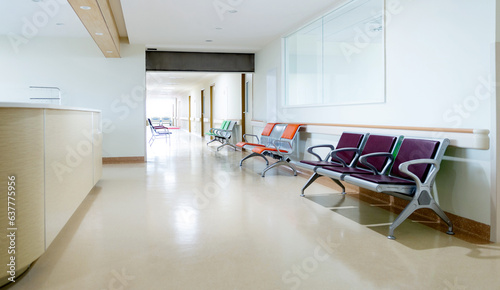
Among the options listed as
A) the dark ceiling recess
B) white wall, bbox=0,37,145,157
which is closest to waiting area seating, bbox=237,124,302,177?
the dark ceiling recess

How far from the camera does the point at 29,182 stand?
87.1 inches

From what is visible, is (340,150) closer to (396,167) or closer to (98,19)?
(396,167)

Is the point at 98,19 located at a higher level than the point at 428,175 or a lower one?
higher

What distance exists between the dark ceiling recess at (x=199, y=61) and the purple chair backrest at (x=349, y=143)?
506 centimetres

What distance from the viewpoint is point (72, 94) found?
7895mm

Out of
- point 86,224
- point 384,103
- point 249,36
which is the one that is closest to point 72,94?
point 249,36

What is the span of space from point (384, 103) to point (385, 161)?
0.86 meters

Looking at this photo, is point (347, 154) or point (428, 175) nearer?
point (428, 175)

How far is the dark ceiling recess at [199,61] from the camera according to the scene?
8727 millimetres

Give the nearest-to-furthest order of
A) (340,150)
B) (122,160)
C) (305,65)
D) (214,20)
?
(340,150), (214,20), (305,65), (122,160)

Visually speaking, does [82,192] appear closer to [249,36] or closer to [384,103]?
[384,103]

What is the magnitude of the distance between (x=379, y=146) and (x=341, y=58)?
1.90 metres

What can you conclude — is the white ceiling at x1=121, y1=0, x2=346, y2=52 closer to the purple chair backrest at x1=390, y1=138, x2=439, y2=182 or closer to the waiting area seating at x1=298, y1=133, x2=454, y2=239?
the waiting area seating at x1=298, y1=133, x2=454, y2=239

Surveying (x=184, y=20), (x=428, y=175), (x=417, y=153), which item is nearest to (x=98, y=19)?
(x=184, y=20)
